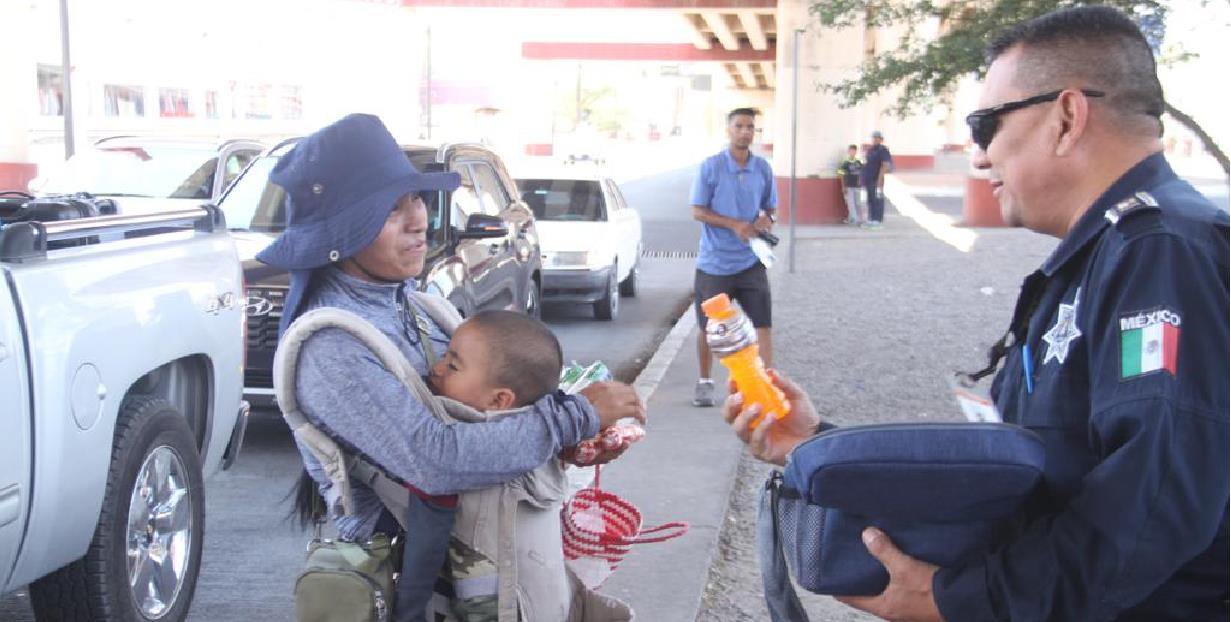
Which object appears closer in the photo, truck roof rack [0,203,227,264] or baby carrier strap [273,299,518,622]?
baby carrier strap [273,299,518,622]

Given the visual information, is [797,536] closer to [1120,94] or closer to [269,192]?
[1120,94]

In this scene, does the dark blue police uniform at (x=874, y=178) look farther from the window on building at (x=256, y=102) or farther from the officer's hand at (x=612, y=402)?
the officer's hand at (x=612, y=402)

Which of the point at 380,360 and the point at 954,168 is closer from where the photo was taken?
the point at 380,360

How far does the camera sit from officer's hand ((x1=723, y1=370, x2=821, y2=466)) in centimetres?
242

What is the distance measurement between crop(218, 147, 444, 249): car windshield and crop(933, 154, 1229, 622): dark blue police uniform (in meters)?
6.57

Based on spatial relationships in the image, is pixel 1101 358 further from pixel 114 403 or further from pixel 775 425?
pixel 114 403

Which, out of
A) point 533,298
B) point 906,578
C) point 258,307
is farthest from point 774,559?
point 533,298

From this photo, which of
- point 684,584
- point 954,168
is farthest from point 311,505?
point 954,168

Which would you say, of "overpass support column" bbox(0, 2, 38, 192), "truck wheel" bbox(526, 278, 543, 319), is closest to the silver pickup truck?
"truck wheel" bbox(526, 278, 543, 319)

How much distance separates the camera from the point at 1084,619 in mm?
1824

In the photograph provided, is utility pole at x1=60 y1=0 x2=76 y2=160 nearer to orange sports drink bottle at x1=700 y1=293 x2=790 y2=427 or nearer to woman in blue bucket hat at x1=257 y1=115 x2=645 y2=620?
woman in blue bucket hat at x1=257 y1=115 x2=645 y2=620

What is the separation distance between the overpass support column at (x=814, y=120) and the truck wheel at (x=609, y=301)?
12420 millimetres

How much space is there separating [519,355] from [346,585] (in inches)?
21.9

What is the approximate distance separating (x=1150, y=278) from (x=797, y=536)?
0.66m
